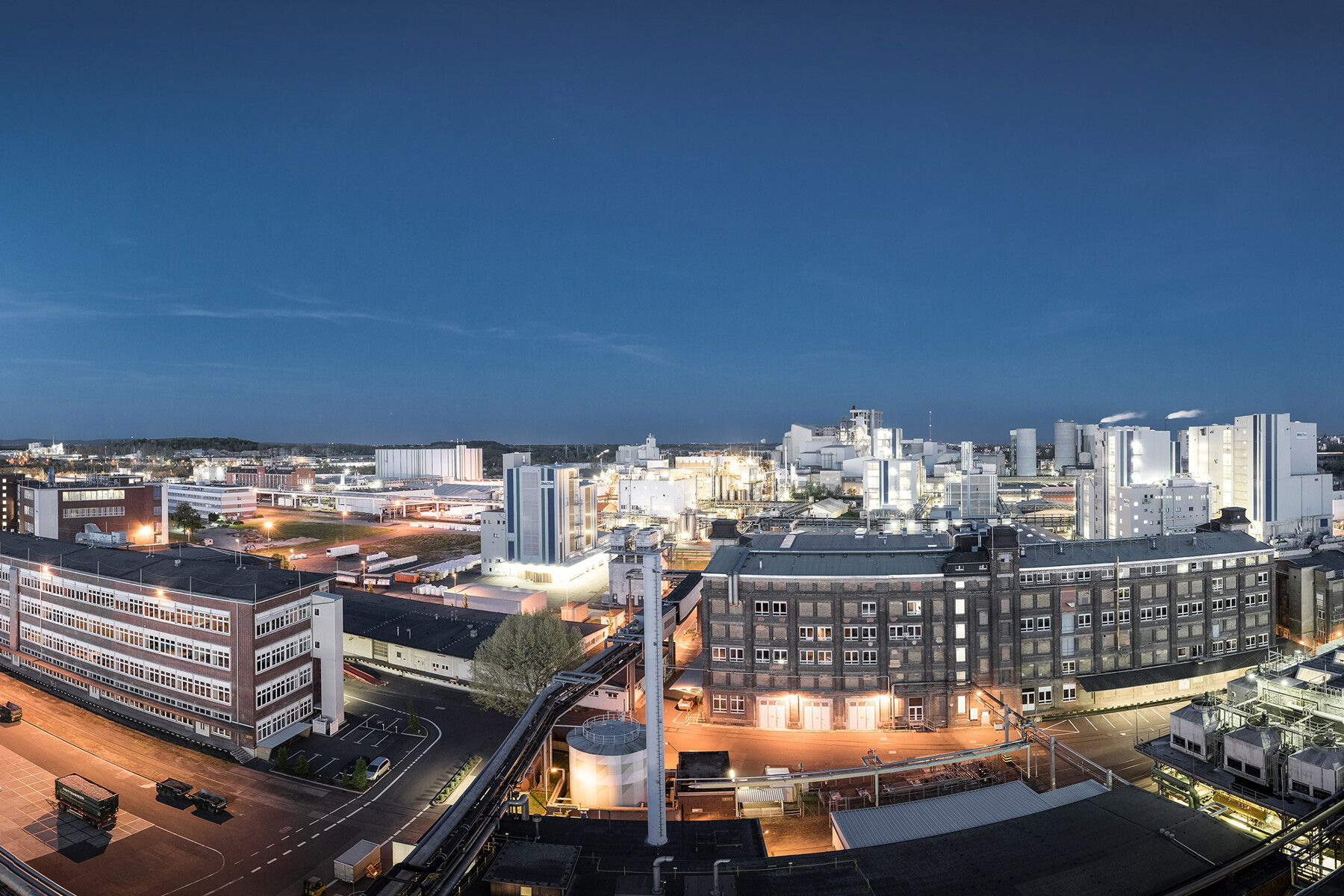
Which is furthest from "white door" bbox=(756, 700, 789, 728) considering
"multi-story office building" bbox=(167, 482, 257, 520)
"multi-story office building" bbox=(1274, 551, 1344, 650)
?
"multi-story office building" bbox=(167, 482, 257, 520)

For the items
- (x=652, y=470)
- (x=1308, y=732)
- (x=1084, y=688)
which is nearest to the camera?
(x=1308, y=732)

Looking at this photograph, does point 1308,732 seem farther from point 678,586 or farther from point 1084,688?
point 678,586

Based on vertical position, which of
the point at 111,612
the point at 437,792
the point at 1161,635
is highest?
the point at 111,612

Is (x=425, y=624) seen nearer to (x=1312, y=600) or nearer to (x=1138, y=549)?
(x=1138, y=549)

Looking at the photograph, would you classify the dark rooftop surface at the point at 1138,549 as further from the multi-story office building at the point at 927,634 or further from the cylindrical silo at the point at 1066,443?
the cylindrical silo at the point at 1066,443

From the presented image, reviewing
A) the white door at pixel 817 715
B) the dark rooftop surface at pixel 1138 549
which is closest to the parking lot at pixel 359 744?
the white door at pixel 817 715

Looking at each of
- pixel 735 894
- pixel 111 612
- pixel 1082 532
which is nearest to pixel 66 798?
pixel 111 612
